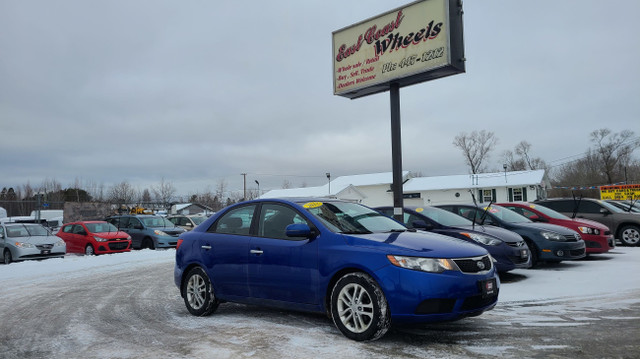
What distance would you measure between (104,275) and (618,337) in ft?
35.6

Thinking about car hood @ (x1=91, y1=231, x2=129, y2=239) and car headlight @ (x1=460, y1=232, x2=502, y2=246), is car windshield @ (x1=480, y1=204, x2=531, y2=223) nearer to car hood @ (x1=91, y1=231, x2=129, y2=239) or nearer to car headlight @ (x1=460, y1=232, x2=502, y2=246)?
car headlight @ (x1=460, y1=232, x2=502, y2=246)

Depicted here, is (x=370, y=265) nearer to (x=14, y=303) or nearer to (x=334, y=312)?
(x=334, y=312)

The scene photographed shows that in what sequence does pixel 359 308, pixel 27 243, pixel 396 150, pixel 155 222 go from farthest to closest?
pixel 155 222, pixel 27 243, pixel 396 150, pixel 359 308

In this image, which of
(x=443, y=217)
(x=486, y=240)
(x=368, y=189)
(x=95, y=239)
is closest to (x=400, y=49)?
(x=443, y=217)

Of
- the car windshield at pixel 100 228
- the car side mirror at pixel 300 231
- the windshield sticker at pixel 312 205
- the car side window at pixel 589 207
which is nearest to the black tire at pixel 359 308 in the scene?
the car side mirror at pixel 300 231

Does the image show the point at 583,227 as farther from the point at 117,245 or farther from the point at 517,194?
the point at 517,194

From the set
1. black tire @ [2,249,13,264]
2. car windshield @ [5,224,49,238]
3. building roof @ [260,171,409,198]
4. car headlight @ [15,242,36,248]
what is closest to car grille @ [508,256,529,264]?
car headlight @ [15,242,36,248]

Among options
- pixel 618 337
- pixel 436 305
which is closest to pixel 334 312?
pixel 436 305

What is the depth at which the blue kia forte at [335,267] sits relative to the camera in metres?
4.61

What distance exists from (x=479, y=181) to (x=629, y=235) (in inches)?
1291

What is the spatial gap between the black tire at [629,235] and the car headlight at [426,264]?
13.0 m

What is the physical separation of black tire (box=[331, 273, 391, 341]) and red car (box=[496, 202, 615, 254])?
29.1ft

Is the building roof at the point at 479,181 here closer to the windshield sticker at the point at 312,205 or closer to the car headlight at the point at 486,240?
the car headlight at the point at 486,240

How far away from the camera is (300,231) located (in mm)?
5227
